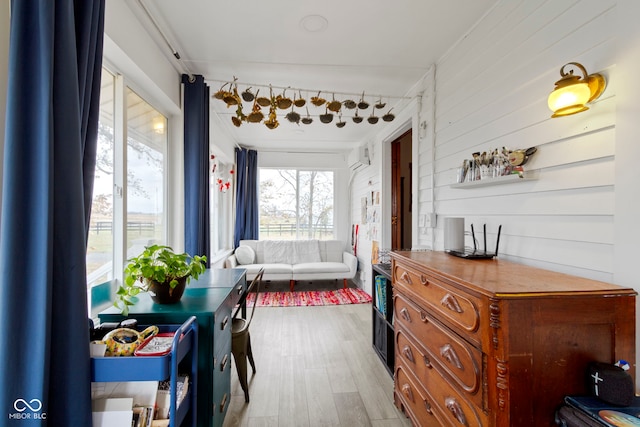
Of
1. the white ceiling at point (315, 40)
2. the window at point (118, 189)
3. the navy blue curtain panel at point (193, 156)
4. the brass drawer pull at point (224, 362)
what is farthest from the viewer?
the navy blue curtain panel at point (193, 156)

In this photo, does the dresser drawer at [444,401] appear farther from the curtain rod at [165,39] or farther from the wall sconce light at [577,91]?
the curtain rod at [165,39]

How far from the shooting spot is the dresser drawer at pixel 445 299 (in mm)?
1033

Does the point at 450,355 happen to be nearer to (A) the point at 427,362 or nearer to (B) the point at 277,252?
(A) the point at 427,362

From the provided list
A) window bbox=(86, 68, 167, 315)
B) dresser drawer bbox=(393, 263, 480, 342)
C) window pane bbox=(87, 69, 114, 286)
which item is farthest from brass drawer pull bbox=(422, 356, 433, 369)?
window pane bbox=(87, 69, 114, 286)

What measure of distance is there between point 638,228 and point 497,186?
753mm

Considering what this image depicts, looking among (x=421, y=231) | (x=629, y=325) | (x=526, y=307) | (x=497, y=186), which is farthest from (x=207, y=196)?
(x=629, y=325)

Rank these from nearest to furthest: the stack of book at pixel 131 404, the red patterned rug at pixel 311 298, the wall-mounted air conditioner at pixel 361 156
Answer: the stack of book at pixel 131 404, the red patterned rug at pixel 311 298, the wall-mounted air conditioner at pixel 361 156

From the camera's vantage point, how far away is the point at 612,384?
845 mm

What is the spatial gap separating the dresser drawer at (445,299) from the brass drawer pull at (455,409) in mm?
329

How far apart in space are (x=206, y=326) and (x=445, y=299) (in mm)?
1115

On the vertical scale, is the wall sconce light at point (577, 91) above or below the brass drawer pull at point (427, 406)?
above

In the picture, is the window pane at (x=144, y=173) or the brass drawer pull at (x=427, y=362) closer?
the brass drawer pull at (x=427, y=362)

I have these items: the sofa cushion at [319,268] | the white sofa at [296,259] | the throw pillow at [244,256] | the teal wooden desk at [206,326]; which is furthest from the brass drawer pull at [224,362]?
the throw pillow at [244,256]

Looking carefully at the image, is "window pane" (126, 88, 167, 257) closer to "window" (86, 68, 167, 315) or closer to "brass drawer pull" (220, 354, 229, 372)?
"window" (86, 68, 167, 315)
